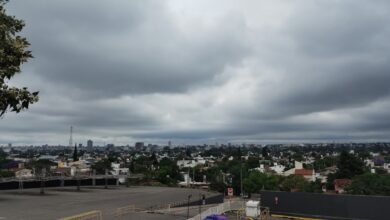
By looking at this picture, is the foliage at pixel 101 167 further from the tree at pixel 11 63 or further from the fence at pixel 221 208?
the tree at pixel 11 63

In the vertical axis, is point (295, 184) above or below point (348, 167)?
below

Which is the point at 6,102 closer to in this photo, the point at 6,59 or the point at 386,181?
the point at 6,59

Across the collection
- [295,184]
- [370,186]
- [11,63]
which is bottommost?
[295,184]

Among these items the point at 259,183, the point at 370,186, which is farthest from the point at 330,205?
the point at 259,183

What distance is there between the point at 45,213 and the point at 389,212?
2942cm

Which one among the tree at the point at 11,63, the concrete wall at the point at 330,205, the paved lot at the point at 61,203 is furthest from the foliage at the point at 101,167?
the tree at the point at 11,63

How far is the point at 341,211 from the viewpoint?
3681 cm

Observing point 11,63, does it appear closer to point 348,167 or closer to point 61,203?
point 61,203

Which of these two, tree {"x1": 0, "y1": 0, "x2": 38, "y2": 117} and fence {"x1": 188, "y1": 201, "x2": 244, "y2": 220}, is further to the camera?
fence {"x1": 188, "y1": 201, "x2": 244, "y2": 220}

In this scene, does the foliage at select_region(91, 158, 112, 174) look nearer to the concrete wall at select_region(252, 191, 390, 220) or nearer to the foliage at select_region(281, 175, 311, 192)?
the foliage at select_region(281, 175, 311, 192)

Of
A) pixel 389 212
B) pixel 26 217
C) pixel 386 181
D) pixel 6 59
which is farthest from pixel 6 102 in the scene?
pixel 386 181

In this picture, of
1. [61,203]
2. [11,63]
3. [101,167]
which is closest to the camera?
[11,63]

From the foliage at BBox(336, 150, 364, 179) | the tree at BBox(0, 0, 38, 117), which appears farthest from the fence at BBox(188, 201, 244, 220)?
the foliage at BBox(336, 150, 364, 179)

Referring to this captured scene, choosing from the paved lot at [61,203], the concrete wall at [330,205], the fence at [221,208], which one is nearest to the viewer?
the concrete wall at [330,205]
